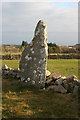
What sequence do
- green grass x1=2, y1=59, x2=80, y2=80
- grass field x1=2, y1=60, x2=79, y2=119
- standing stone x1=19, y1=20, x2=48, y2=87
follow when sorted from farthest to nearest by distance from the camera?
green grass x1=2, y1=59, x2=80, y2=80
standing stone x1=19, y1=20, x2=48, y2=87
grass field x1=2, y1=60, x2=79, y2=119

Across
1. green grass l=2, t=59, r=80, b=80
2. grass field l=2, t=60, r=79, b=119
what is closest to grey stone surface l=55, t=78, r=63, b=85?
grass field l=2, t=60, r=79, b=119

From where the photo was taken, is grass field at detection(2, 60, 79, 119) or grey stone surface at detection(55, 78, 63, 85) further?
grey stone surface at detection(55, 78, 63, 85)

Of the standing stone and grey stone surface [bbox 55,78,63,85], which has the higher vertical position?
the standing stone

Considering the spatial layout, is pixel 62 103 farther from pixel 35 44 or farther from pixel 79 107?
pixel 35 44

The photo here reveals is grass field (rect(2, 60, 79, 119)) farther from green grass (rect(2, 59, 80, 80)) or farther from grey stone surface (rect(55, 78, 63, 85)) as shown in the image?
green grass (rect(2, 59, 80, 80))

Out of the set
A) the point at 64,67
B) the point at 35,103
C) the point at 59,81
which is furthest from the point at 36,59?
the point at 64,67

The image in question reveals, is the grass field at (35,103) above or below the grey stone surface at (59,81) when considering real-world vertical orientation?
below

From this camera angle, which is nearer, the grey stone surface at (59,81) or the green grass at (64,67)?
the grey stone surface at (59,81)

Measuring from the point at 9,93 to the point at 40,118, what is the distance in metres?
3.01

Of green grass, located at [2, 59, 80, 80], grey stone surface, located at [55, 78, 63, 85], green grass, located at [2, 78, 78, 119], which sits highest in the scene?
green grass, located at [2, 59, 80, 80]

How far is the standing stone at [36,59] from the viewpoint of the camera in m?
8.62

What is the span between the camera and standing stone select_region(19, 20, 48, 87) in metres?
8.62

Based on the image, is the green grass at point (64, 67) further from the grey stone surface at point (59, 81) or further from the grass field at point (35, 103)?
the grass field at point (35, 103)

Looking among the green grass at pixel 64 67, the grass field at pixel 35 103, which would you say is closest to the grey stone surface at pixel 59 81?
the grass field at pixel 35 103
